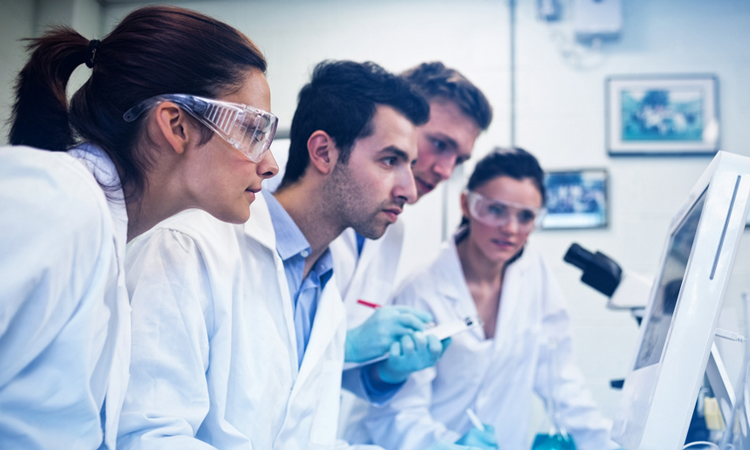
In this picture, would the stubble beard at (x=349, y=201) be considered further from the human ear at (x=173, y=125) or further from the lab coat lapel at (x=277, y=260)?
the human ear at (x=173, y=125)

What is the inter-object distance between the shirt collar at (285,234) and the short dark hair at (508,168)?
879 mm

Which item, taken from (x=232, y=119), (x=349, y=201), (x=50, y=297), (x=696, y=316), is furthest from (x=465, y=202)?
(x=50, y=297)

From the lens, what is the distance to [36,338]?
0.56m

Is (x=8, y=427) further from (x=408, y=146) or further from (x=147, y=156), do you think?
(x=408, y=146)

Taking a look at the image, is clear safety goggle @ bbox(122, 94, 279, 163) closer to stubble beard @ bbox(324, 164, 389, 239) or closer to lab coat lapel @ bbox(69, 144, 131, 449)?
lab coat lapel @ bbox(69, 144, 131, 449)

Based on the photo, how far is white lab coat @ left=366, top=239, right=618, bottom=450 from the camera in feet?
5.08

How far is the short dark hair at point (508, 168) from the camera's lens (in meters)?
1.82

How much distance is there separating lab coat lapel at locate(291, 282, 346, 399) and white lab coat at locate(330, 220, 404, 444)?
11.5 inches

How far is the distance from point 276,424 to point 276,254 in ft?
1.13

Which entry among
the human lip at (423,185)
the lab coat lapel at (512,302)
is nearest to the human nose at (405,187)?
the human lip at (423,185)

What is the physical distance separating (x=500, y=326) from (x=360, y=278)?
52 centimetres

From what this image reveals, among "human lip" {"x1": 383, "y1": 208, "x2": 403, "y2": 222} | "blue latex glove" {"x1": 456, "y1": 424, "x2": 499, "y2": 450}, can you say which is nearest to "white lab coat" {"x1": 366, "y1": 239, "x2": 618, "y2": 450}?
"blue latex glove" {"x1": 456, "y1": 424, "x2": 499, "y2": 450}

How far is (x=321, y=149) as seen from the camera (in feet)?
4.27

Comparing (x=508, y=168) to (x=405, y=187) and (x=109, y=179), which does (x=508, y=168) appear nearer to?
(x=405, y=187)
